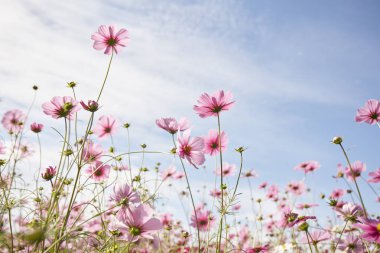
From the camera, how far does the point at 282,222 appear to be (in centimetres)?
188

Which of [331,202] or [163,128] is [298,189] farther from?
[163,128]

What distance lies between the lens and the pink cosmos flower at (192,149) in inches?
55.8

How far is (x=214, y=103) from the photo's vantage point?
5.39ft

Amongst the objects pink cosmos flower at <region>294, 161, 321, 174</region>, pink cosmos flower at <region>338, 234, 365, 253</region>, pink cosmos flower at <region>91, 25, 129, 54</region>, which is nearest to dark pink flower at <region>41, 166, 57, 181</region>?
pink cosmos flower at <region>91, 25, 129, 54</region>

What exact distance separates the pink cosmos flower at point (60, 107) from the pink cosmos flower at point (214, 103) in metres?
0.58

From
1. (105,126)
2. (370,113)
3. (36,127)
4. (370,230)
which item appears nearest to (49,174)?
(105,126)

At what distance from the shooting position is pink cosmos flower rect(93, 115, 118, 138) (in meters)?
2.00

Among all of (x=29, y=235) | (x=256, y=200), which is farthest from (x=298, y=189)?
(x=29, y=235)

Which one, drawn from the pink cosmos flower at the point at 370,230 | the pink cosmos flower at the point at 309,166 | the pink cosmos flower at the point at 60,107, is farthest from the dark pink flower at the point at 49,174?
the pink cosmos flower at the point at 309,166

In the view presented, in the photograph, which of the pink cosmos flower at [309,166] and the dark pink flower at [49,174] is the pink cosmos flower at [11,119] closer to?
the dark pink flower at [49,174]

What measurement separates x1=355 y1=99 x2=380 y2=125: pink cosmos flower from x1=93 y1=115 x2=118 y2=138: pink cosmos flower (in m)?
1.49

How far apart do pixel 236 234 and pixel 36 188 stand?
6.72ft

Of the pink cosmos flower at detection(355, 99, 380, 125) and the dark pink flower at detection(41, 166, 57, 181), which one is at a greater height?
the pink cosmos flower at detection(355, 99, 380, 125)

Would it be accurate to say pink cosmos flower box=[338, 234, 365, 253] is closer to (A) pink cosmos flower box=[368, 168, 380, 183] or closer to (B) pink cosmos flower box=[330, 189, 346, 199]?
(A) pink cosmos flower box=[368, 168, 380, 183]
